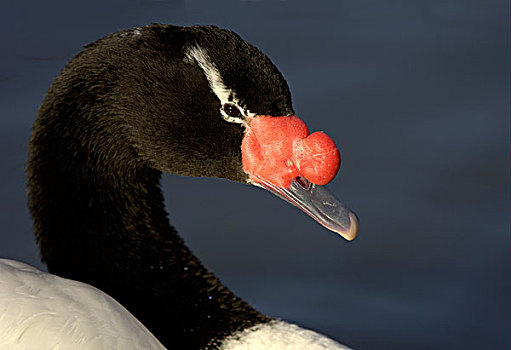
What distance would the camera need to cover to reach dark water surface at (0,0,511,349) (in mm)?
3650

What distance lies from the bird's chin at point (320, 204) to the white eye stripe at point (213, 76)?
226 mm

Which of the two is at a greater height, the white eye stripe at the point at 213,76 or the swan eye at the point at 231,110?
the white eye stripe at the point at 213,76

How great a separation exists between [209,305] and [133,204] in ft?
1.20

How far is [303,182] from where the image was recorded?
254 centimetres

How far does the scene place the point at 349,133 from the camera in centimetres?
427

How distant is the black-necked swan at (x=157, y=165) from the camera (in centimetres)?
241

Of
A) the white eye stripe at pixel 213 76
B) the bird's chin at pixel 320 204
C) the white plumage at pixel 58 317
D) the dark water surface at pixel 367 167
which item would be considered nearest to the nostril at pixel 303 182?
the bird's chin at pixel 320 204

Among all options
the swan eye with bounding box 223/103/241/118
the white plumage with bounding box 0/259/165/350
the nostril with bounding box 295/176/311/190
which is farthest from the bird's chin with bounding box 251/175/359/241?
the white plumage with bounding box 0/259/165/350

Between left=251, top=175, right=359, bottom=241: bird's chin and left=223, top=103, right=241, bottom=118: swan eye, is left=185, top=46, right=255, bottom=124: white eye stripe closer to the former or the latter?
left=223, top=103, right=241, bottom=118: swan eye

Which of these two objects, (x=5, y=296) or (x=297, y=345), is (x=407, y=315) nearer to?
(x=297, y=345)

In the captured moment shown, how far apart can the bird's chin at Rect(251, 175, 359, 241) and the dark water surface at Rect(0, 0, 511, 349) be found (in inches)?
41.8

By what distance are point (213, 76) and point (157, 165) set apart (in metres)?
0.33

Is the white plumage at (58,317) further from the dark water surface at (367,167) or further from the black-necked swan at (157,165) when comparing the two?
the dark water surface at (367,167)

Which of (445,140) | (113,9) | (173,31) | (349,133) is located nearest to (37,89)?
(113,9)
